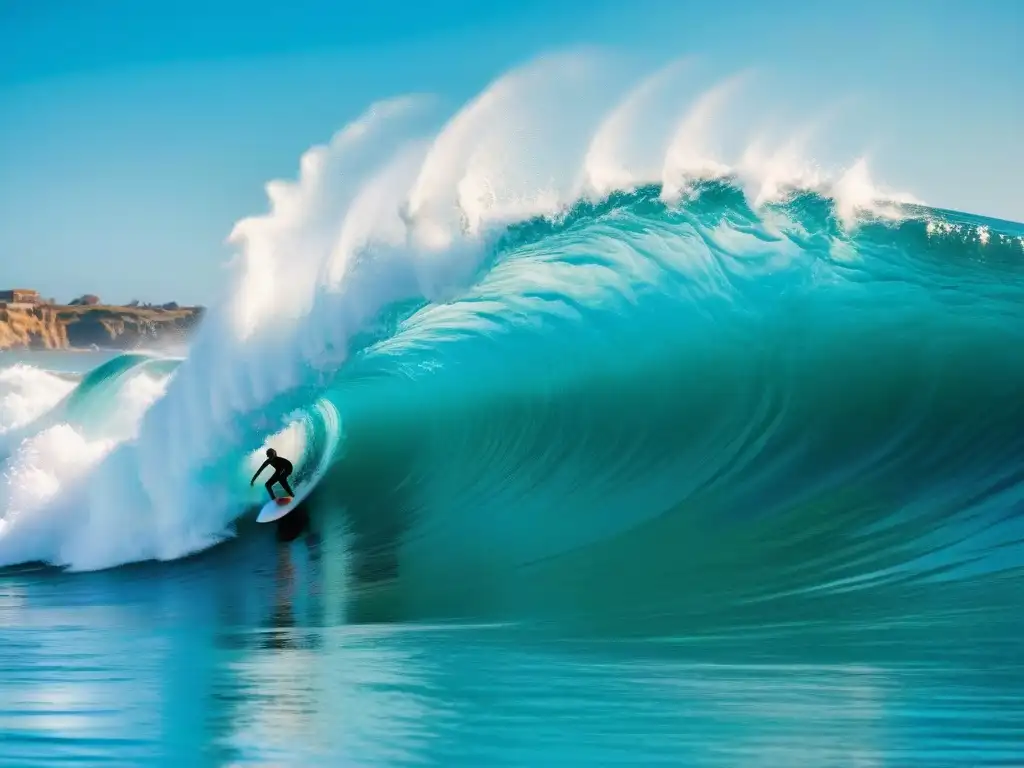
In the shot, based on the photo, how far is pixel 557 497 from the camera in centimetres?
1023

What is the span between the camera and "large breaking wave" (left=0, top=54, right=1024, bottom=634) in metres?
8.88

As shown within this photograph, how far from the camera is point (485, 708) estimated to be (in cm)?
443

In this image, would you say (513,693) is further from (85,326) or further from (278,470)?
(85,326)

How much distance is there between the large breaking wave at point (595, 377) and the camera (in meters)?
8.88

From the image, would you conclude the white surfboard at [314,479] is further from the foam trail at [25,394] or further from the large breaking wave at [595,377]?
the foam trail at [25,394]

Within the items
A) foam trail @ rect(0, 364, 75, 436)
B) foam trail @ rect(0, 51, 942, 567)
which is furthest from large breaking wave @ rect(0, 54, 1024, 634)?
foam trail @ rect(0, 364, 75, 436)

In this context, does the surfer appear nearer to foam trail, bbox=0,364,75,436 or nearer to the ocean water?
the ocean water

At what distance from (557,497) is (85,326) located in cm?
9467

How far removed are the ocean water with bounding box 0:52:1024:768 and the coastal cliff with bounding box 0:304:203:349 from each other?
86930 millimetres

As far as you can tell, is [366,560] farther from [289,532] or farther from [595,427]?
[595,427]

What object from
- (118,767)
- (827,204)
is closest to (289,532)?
(827,204)

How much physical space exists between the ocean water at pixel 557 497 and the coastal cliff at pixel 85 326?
3422 inches

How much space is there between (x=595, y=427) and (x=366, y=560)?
317 centimetres

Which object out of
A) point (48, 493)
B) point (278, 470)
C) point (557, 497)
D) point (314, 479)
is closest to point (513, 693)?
point (557, 497)
